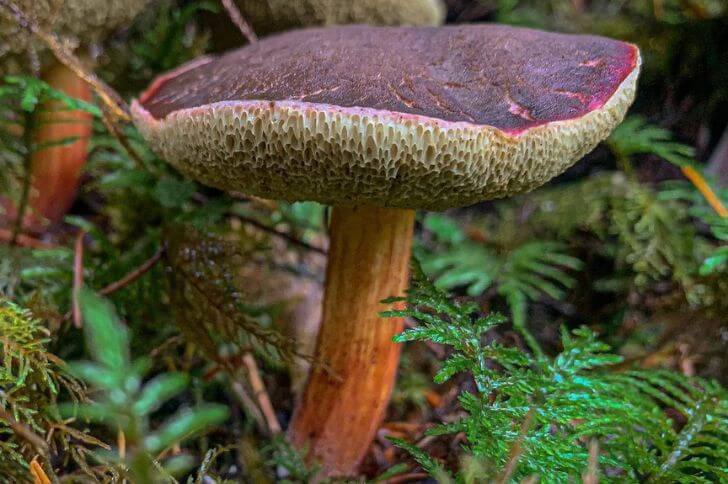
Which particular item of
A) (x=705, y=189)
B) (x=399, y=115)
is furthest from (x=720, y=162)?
(x=399, y=115)

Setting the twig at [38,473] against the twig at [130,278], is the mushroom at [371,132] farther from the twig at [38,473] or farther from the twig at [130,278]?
the twig at [38,473]

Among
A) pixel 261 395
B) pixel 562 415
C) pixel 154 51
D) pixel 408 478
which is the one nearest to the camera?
pixel 562 415

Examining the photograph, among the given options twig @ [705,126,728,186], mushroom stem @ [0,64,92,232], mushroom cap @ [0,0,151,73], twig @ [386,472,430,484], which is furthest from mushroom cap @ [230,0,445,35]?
twig @ [386,472,430,484]

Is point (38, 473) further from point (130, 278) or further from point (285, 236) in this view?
point (285, 236)

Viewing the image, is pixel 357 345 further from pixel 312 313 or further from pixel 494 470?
pixel 312 313

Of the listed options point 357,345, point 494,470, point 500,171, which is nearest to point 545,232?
point 357,345

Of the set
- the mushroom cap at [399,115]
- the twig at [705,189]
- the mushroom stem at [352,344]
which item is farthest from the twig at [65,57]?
the twig at [705,189]
